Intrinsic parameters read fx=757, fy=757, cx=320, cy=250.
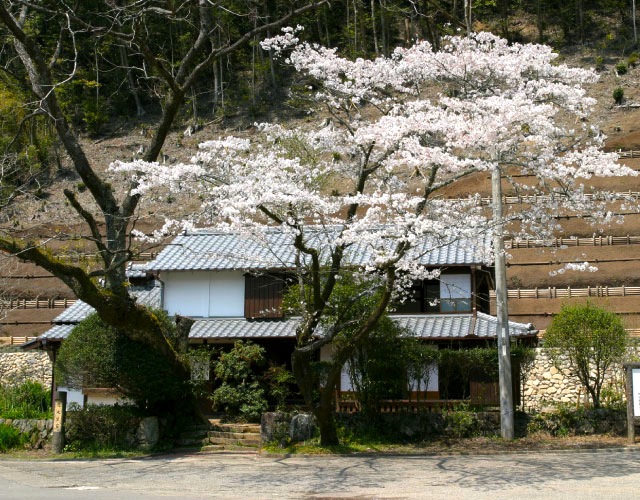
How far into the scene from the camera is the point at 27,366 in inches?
1133

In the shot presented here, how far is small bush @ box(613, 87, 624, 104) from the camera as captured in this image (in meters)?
46.8

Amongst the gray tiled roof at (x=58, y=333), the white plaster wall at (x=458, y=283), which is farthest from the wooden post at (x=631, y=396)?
the gray tiled roof at (x=58, y=333)

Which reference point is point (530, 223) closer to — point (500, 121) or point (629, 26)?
point (500, 121)

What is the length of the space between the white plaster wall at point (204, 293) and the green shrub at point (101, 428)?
19.6 ft

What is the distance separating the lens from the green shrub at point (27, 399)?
21.6 meters

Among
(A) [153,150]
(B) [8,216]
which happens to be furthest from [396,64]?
(B) [8,216]

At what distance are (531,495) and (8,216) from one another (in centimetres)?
3873

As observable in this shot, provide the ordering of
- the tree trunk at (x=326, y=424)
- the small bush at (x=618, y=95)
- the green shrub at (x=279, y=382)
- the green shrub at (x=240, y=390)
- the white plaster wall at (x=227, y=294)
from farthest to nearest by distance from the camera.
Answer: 1. the small bush at (x=618, y=95)
2. the white plaster wall at (x=227, y=294)
3. the green shrub at (x=240, y=390)
4. the green shrub at (x=279, y=382)
5. the tree trunk at (x=326, y=424)

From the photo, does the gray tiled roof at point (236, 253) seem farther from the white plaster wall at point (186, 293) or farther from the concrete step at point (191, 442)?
the concrete step at point (191, 442)

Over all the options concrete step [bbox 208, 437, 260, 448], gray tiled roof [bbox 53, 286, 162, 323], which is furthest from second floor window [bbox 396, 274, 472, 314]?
gray tiled roof [bbox 53, 286, 162, 323]

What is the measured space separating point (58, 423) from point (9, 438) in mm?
→ 1875

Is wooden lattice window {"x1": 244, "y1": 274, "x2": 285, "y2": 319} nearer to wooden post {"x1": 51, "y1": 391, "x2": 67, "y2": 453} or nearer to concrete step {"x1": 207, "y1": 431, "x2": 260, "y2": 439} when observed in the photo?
concrete step {"x1": 207, "y1": 431, "x2": 260, "y2": 439}

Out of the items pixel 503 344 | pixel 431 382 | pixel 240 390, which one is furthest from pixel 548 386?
pixel 240 390

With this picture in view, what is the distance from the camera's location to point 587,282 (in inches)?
1352
